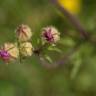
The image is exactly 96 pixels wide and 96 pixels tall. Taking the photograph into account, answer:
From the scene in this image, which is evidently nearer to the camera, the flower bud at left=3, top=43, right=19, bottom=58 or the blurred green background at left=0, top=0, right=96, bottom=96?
the flower bud at left=3, top=43, right=19, bottom=58

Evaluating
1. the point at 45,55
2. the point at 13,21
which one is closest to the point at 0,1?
the point at 13,21

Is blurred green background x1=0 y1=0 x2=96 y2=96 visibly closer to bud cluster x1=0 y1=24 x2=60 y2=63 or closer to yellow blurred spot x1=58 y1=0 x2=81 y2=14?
yellow blurred spot x1=58 y1=0 x2=81 y2=14

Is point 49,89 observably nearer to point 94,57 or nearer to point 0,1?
point 94,57

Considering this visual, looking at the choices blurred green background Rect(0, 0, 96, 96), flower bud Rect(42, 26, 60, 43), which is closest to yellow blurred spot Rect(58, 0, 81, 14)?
blurred green background Rect(0, 0, 96, 96)

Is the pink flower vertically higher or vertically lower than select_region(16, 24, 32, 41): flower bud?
lower

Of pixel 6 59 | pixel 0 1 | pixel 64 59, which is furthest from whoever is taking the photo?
pixel 0 1

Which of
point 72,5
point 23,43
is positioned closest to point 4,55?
point 23,43

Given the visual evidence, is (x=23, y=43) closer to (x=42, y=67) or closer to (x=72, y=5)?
(x=42, y=67)
